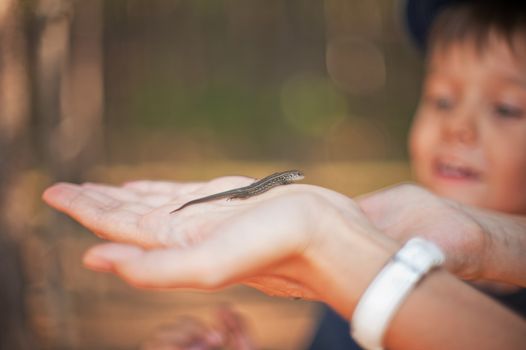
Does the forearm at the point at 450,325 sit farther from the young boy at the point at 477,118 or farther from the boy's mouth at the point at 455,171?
the boy's mouth at the point at 455,171

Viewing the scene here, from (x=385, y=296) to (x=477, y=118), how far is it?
4.42 ft

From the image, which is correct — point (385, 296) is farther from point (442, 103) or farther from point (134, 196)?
point (442, 103)

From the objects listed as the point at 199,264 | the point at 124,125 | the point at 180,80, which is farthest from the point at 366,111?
the point at 199,264

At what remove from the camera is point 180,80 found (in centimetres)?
568

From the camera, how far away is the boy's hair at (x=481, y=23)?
2.29m

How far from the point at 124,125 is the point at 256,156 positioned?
1.35 metres

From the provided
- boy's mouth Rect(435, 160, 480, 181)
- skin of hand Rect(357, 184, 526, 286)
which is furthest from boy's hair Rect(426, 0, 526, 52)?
skin of hand Rect(357, 184, 526, 286)

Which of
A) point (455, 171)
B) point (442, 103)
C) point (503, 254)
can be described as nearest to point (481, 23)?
point (442, 103)

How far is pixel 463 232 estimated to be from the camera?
1521 mm

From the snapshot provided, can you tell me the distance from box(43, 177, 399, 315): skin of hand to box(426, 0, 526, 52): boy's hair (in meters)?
1.25

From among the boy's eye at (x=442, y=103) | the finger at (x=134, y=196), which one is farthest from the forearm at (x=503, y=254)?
the finger at (x=134, y=196)

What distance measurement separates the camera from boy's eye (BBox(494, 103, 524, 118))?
2195 mm

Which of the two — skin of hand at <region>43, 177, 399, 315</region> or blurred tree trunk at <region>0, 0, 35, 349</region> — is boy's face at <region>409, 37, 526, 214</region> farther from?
blurred tree trunk at <region>0, 0, 35, 349</region>

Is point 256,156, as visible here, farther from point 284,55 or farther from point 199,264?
point 199,264
